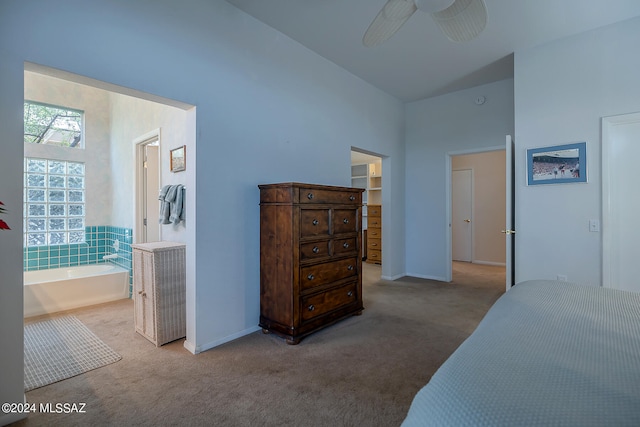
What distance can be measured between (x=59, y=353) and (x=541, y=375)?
10.4ft

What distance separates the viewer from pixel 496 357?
0.90 metres

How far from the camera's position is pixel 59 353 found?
243 centimetres

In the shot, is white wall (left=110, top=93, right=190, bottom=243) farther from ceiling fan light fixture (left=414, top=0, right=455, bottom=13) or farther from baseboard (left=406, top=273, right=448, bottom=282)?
baseboard (left=406, top=273, right=448, bottom=282)

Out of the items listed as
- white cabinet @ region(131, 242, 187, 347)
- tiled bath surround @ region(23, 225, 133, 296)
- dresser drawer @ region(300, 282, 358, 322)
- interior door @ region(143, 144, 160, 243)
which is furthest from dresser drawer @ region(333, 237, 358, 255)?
tiled bath surround @ region(23, 225, 133, 296)

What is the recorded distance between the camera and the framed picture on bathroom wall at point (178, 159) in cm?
295

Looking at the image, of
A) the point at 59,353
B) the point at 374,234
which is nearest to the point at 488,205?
the point at 374,234

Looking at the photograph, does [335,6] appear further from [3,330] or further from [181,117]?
[3,330]

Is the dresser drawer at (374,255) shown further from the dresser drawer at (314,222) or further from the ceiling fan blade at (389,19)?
the ceiling fan blade at (389,19)

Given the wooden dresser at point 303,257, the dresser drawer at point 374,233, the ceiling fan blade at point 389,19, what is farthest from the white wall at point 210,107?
the dresser drawer at point 374,233

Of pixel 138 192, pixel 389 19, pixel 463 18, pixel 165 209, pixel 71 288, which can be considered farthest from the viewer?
pixel 138 192

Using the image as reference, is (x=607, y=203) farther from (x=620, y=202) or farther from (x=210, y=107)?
(x=210, y=107)

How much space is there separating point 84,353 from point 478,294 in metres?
4.30

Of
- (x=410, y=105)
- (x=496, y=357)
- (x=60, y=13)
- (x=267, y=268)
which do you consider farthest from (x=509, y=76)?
(x=60, y=13)

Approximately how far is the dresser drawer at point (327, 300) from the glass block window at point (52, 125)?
4032 mm
